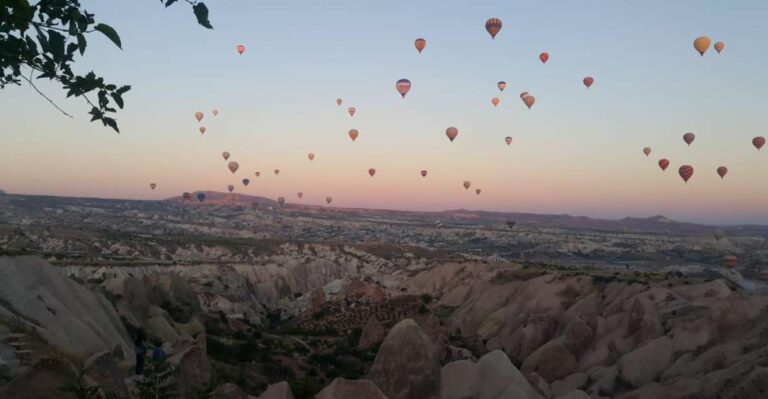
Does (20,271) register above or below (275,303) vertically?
above

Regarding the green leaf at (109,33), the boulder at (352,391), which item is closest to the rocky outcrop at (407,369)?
the boulder at (352,391)

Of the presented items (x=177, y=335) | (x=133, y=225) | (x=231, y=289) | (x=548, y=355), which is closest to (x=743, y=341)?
(x=548, y=355)

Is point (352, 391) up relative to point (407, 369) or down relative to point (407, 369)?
up

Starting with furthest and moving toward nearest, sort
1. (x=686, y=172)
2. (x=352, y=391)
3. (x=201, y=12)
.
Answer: (x=686, y=172) < (x=352, y=391) < (x=201, y=12)

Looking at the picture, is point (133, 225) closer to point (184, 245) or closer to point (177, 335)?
point (184, 245)

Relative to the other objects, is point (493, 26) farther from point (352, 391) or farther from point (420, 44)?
point (352, 391)

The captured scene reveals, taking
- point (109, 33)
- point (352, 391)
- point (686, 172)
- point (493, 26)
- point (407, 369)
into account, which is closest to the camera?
point (109, 33)

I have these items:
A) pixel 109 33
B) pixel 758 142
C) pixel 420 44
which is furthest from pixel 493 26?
pixel 109 33
